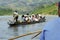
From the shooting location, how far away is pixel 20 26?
103 feet

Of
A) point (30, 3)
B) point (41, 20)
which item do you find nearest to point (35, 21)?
point (41, 20)

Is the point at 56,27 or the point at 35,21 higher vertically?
the point at 56,27

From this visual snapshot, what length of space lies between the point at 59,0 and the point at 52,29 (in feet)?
0.80

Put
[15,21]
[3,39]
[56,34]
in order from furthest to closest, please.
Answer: [15,21]
[3,39]
[56,34]

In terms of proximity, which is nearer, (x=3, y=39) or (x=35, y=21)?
(x=3, y=39)

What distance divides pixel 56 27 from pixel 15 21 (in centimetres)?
2764

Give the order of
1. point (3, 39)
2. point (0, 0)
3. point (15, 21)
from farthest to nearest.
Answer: point (0, 0) < point (15, 21) < point (3, 39)

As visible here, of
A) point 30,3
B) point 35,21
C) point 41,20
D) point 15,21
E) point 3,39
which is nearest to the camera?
point 3,39

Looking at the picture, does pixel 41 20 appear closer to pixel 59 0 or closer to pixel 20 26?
pixel 20 26

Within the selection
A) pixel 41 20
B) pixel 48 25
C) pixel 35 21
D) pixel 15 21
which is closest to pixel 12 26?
pixel 15 21

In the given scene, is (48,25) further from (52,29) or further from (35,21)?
(35,21)

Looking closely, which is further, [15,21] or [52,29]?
[15,21]

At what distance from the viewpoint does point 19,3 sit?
551 ft

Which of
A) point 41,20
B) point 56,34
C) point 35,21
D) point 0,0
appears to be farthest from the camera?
point 0,0
